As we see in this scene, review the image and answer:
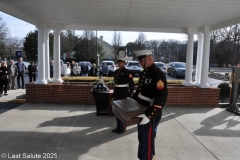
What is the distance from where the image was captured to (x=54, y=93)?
8.10 meters

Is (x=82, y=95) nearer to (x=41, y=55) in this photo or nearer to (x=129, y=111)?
(x=41, y=55)

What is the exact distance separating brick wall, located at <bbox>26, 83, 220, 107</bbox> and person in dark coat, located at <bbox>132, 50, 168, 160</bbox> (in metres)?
4.93

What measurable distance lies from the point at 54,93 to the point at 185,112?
478 cm

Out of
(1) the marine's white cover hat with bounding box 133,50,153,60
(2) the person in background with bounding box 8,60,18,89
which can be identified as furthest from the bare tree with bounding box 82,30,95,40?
(1) the marine's white cover hat with bounding box 133,50,153,60

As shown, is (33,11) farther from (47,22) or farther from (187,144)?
(187,144)

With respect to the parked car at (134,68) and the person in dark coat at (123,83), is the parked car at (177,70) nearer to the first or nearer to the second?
the parked car at (134,68)

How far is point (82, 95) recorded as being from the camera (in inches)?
321

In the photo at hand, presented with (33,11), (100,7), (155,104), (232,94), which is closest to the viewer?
(155,104)

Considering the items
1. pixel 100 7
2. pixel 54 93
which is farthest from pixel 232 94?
pixel 54 93

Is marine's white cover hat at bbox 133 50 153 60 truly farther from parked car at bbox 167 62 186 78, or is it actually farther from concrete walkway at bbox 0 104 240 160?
parked car at bbox 167 62 186 78

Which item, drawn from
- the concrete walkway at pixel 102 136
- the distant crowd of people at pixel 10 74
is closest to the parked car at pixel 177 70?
the distant crowd of people at pixel 10 74

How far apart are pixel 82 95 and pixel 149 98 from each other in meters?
5.18

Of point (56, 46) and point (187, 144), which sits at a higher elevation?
point (56, 46)

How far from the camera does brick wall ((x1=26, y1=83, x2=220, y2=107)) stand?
8.05m
